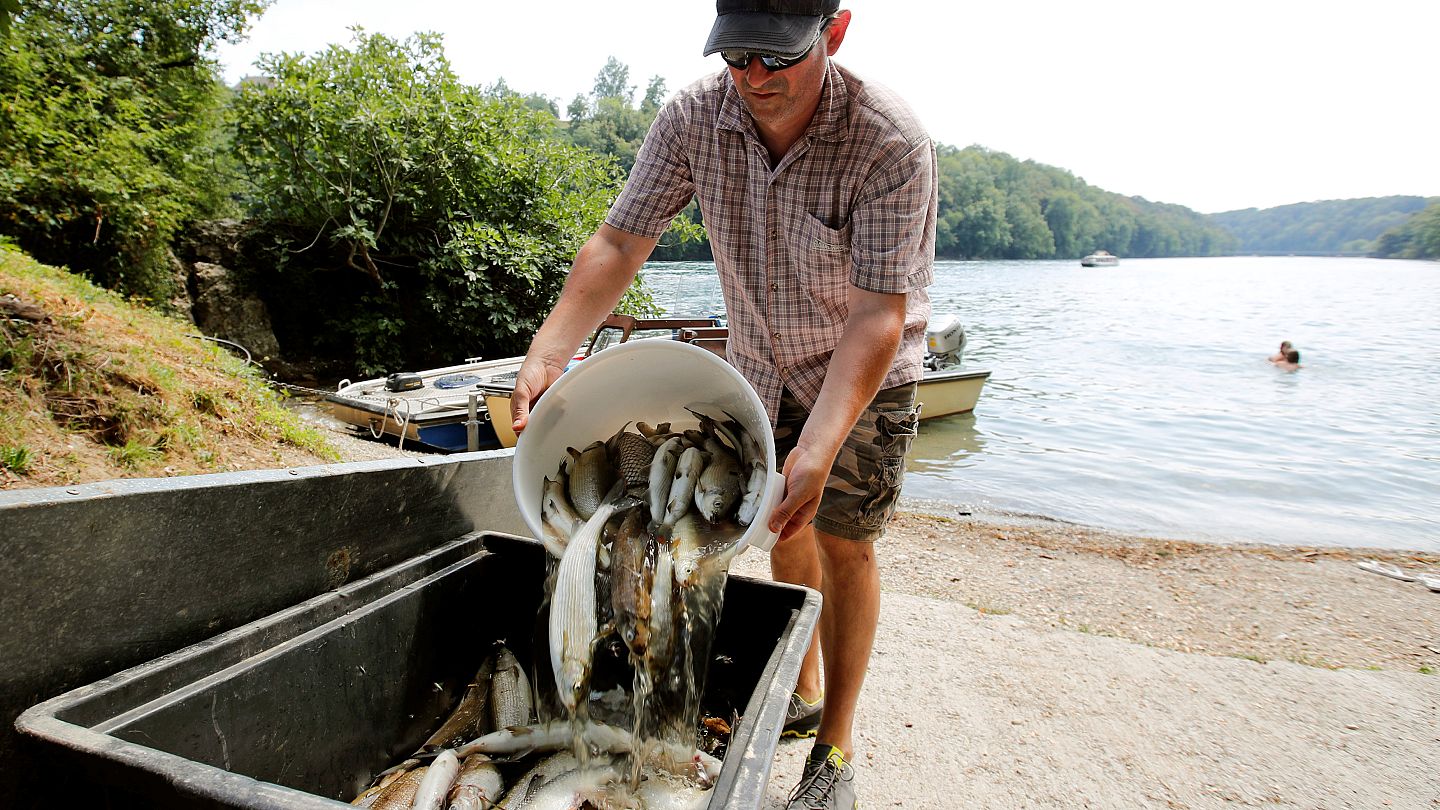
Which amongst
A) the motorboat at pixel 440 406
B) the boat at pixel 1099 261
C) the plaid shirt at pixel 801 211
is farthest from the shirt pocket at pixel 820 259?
the boat at pixel 1099 261

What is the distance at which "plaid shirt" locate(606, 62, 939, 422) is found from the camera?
2.09 metres

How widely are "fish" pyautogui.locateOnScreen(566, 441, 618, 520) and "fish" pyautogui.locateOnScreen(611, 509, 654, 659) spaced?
0.70 ft

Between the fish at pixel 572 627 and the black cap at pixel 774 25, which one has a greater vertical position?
the black cap at pixel 774 25

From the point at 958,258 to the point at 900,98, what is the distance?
84799 mm

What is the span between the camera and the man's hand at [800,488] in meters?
1.63

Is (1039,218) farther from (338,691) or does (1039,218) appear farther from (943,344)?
(338,691)


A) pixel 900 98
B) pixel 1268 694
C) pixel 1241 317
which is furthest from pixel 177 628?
pixel 1241 317

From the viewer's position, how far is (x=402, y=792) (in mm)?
1578

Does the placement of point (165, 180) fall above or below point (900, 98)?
above

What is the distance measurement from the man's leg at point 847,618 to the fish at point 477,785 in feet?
3.57

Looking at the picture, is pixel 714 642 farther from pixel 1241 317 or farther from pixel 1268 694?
pixel 1241 317

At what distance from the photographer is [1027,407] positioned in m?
15.7

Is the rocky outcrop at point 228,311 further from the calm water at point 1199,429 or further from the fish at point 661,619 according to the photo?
the fish at point 661,619

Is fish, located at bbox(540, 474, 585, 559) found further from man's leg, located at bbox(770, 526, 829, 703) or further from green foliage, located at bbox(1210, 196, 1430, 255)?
green foliage, located at bbox(1210, 196, 1430, 255)
